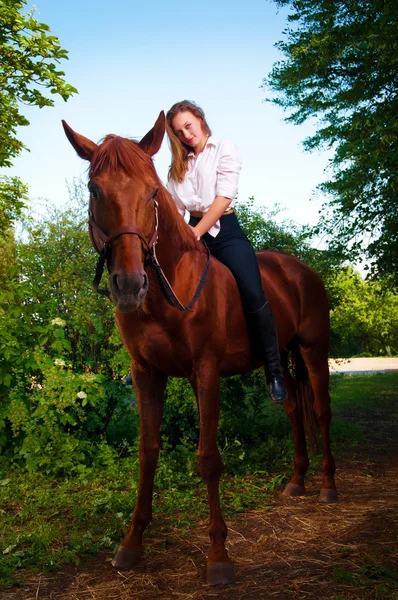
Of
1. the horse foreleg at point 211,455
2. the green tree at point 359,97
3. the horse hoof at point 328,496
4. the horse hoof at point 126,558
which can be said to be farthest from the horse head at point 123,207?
the green tree at point 359,97

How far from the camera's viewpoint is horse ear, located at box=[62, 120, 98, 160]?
10.9 feet

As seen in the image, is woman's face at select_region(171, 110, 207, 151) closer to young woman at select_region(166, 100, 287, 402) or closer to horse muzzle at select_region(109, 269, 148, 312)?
young woman at select_region(166, 100, 287, 402)

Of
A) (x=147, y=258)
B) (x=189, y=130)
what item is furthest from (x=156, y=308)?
(x=189, y=130)

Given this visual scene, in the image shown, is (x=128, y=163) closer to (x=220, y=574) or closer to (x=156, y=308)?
(x=156, y=308)

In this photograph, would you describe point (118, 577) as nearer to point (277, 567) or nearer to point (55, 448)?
point (277, 567)

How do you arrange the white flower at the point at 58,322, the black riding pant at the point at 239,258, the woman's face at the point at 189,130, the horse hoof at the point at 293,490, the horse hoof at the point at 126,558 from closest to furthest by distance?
the horse hoof at the point at 126,558, the woman's face at the point at 189,130, the black riding pant at the point at 239,258, the horse hoof at the point at 293,490, the white flower at the point at 58,322

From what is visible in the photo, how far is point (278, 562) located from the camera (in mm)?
3773

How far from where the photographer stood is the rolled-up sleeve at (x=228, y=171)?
4020 mm

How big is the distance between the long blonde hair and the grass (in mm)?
2666

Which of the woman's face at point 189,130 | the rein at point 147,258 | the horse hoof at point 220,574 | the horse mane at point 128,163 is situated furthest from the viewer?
the woman's face at point 189,130

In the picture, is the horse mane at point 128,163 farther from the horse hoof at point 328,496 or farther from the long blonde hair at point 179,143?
the horse hoof at point 328,496

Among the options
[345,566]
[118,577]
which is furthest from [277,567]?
[118,577]

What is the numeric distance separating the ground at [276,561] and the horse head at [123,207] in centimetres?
180

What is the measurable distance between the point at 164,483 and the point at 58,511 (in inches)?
46.3
